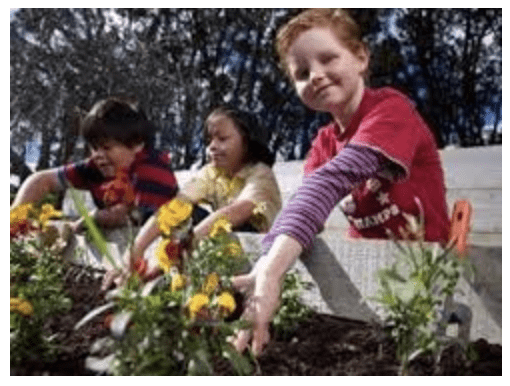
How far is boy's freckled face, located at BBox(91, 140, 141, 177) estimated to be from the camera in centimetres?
245

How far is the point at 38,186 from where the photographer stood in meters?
2.64

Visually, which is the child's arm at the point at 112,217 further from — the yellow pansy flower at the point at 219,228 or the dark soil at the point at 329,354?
the yellow pansy flower at the point at 219,228

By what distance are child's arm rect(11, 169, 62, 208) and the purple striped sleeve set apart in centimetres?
120

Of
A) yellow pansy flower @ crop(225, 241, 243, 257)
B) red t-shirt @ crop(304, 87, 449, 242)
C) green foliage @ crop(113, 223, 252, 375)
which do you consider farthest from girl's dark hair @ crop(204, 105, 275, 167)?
green foliage @ crop(113, 223, 252, 375)

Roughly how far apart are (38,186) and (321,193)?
136 cm

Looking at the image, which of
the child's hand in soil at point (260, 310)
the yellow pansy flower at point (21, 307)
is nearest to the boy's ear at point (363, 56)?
the child's hand in soil at point (260, 310)

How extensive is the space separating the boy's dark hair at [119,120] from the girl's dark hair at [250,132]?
0.65 ft

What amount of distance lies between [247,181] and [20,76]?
2.52ft

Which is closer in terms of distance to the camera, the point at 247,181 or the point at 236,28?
the point at 236,28

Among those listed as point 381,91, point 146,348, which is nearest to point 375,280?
point 381,91

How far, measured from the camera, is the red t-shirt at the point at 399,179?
1.75 metres

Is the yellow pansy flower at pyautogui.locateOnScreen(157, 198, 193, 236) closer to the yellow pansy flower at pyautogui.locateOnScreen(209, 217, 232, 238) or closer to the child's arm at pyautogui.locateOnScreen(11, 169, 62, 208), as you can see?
the yellow pansy flower at pyautogui.locateOnScreen(209, 217, 232, 238)
